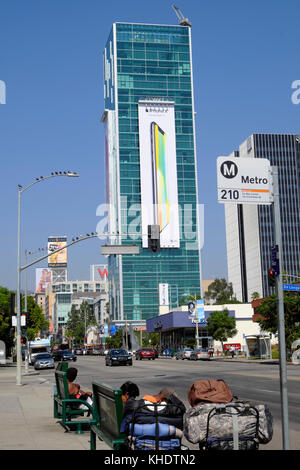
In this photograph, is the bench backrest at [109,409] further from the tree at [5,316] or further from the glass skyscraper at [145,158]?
the glass skyscraper at [145,158]

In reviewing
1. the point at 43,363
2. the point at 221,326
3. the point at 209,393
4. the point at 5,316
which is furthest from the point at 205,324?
the point at 209,393

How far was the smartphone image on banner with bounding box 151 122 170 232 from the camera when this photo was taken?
172m

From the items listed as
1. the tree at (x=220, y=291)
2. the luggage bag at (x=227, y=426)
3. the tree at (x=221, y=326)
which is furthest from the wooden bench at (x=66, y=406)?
the tree at (x=220, y=291)

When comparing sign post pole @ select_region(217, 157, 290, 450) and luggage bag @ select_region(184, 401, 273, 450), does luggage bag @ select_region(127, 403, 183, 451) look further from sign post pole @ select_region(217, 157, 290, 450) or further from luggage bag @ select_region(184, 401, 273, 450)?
sign post pole @ select_region(217, 157, 290, 450)

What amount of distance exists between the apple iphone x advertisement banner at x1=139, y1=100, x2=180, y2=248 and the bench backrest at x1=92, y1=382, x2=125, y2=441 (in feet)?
529

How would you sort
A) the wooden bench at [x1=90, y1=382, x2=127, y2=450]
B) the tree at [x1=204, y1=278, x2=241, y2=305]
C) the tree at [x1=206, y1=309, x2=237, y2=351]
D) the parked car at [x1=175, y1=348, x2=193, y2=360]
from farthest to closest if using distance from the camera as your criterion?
the tree at [x1=204, y1=278, x2=241, y2=305], the tree at [x1=206, y1=309, x2=237, y2=351], the parked car at [x1=175, y1=348, x2=193, y2=360], the wooden bench at [x1=90, y1=382, x2=127, y2=450]

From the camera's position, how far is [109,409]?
26.1ft

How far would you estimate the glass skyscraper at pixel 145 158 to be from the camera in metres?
172

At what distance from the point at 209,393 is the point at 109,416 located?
1.41 m

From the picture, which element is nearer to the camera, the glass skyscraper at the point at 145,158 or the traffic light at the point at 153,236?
the traffic light at the point at 153,236

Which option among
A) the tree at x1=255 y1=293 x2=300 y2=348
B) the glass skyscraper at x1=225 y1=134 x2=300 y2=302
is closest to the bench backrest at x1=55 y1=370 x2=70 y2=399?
the tree at x1=255 y1=293 x2=300 y2=348

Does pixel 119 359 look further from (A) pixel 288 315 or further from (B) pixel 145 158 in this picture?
(B) pixel 145 158

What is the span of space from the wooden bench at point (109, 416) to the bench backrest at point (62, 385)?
384 cm
